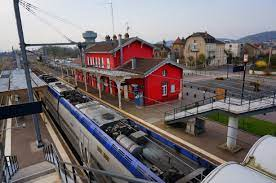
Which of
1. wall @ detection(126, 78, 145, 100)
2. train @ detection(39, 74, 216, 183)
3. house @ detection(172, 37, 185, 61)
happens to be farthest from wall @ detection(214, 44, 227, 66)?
train @ detection(39, 74, 216, 183)

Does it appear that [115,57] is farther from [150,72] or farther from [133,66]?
[150,72]

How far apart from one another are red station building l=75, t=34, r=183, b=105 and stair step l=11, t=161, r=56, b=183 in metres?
11.9

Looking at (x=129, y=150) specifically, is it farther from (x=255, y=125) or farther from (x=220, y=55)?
(x=220, y=55)

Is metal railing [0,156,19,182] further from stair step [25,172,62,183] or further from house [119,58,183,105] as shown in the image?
house [119,58,183,105]

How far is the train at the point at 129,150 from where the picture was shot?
716 centimetres

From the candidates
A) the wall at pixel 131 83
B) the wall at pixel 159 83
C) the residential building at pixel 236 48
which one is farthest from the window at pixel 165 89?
the residential building at pixel 236 48

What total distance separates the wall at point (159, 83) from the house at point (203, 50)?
39156mm

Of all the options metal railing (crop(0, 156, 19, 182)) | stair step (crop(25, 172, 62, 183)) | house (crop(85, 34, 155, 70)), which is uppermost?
house (crop(85, 34, 155, 70))

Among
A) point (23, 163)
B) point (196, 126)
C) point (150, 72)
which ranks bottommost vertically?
point (23, 163)

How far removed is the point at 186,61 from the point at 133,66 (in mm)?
45759

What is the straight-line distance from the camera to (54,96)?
65.1 ft

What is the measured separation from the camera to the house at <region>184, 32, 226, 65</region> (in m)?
61.4

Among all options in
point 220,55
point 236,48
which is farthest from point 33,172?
point 236,48

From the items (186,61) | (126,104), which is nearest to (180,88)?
(126,104)
